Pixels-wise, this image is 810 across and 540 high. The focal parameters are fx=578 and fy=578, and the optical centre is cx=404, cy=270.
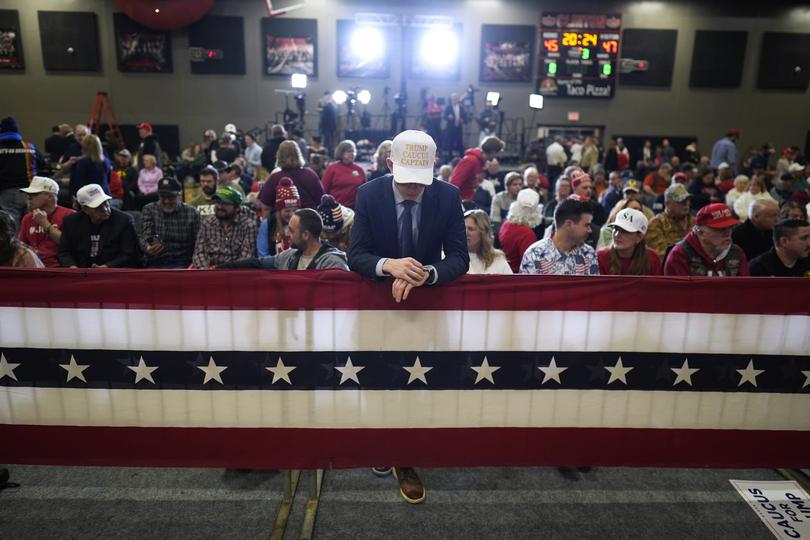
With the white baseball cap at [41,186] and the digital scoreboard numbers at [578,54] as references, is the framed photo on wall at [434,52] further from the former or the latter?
the white baseball cap at [41,186]

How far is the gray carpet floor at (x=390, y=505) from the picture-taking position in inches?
126

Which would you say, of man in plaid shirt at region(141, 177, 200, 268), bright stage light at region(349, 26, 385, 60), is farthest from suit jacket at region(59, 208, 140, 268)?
bright stage light at region(349, 26, 385, 60)

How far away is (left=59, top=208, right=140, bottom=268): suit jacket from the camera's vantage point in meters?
5.20

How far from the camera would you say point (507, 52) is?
19.4 meters

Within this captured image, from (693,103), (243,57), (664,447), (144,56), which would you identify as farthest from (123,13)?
(664,447)

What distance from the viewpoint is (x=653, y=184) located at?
1209 cm

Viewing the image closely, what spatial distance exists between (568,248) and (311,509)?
240 cm

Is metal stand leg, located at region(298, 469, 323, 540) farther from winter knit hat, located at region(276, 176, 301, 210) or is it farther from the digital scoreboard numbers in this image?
the digital scoreboard numbers

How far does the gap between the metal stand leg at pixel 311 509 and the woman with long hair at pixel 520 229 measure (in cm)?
275

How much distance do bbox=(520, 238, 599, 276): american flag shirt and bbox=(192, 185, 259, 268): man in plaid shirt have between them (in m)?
2.79

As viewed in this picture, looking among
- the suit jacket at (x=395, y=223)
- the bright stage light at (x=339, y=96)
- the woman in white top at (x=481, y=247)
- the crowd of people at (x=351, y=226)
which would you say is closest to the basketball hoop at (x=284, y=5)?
the bright stage light at (x=339, y=96)

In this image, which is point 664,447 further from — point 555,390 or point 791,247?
point 791,247

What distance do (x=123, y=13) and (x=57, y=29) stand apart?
2.20 metres

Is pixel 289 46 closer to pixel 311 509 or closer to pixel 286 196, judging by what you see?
pixel 286 196
